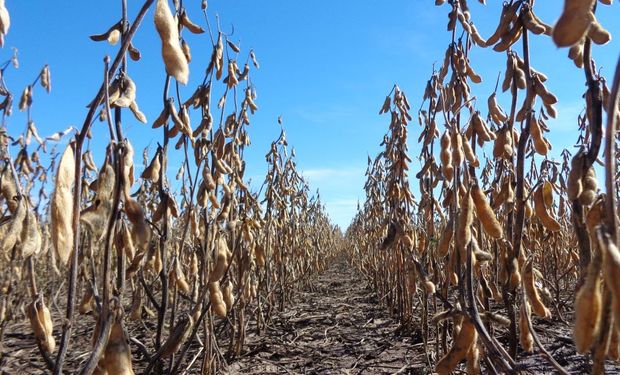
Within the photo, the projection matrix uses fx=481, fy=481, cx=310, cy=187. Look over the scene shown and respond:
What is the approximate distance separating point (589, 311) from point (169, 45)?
31.9 inches

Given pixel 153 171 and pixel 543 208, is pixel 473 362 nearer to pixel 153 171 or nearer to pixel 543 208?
pixel 543 208

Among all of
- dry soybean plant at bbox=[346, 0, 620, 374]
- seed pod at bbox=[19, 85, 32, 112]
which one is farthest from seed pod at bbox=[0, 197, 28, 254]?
seed pod at bbox=[19, 85, 32, 112]

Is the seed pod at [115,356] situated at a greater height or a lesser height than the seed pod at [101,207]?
lesser

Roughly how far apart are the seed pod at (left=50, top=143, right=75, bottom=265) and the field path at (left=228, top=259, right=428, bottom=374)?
93.7 inches

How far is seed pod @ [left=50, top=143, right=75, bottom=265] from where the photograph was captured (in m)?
0.88

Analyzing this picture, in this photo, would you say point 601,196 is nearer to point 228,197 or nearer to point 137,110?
point 137,110

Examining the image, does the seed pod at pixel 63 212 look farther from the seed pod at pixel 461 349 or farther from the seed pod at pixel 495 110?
the seed pod at pixel 495 110

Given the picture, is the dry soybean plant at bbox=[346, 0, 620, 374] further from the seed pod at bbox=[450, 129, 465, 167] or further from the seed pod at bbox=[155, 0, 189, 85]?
the seed pod at bbox=[155, 0, 189, 85]

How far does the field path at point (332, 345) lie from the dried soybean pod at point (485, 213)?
1.80 meters

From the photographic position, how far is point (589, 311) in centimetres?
68

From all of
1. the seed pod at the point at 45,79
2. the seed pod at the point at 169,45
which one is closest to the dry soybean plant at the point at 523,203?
the seed pod at the point at 169,45

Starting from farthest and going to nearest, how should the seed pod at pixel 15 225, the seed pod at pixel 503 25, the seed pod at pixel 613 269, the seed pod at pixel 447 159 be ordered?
1. the seed pod at pixel 447 159
2. the seed pod at pixel 503 25
3. the seed pod at pixel 15 225
4. the seed pod at pixel 613 269

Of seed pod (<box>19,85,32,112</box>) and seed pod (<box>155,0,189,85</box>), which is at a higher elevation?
seed pod (<box>19,85,32,112</box>)

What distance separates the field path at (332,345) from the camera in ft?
10.3
